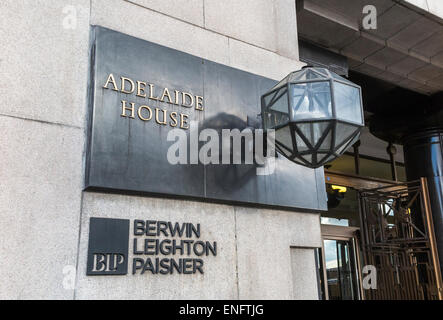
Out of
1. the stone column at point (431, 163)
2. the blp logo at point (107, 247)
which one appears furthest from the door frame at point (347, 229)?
the blp logo at point (107, 247)

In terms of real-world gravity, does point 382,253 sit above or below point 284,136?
below

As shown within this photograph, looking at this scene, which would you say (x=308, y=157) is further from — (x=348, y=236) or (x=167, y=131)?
(x=348, y=236)

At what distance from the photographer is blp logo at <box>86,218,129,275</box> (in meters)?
3.22

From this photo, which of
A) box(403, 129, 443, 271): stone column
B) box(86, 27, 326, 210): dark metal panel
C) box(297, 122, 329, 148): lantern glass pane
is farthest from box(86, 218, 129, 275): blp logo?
box(403, 129, 443, 271): stone column

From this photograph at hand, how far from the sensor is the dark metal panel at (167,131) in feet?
11.3

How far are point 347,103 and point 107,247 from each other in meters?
2.33

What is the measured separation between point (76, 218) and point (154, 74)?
4.64 ft

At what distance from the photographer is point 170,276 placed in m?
3.56

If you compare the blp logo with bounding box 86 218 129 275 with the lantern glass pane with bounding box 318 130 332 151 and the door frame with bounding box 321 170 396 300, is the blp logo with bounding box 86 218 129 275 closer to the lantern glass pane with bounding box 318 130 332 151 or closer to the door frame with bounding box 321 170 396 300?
the lantern glass pane with bounding box 318 130 332 151

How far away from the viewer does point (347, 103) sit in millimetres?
3836

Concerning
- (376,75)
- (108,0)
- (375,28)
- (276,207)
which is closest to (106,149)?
(108,0)

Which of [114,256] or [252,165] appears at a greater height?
[252,165]

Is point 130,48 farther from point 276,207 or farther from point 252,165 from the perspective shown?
point 276,207

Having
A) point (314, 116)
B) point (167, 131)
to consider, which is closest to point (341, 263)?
point (314, 116)
